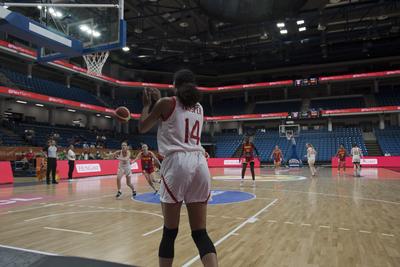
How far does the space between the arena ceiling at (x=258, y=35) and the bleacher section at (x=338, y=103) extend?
17.1 ft

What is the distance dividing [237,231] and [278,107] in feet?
119

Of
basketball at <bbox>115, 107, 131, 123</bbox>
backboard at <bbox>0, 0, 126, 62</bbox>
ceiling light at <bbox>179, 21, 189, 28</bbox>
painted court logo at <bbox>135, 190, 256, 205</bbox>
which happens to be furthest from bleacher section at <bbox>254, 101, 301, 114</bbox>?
basketball at <bbox>115, 107, 131, 123</bbox>

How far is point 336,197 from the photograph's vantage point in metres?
9.97

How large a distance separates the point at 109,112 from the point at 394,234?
31.6 m

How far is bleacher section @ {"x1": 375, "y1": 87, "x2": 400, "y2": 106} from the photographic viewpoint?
3550 centimetres

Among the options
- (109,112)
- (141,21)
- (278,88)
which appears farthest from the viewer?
(278,88)

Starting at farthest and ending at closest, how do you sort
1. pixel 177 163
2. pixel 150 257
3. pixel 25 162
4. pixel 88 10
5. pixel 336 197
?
pixel 25 162, pixel 336 197, pixel 88 10, pixel 150 257, pixel 177 163

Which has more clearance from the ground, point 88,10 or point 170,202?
point 88,10

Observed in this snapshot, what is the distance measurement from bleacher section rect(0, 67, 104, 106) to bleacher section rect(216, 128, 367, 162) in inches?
603

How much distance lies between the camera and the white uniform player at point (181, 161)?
8.43ft

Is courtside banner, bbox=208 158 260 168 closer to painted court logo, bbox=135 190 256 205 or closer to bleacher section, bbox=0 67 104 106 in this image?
bleacher section, bbox=0 67 104 106

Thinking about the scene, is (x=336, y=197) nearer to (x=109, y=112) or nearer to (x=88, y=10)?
(x=88, y=10)

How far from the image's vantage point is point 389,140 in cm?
3288

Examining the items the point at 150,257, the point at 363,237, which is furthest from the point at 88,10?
the point at 363,237
